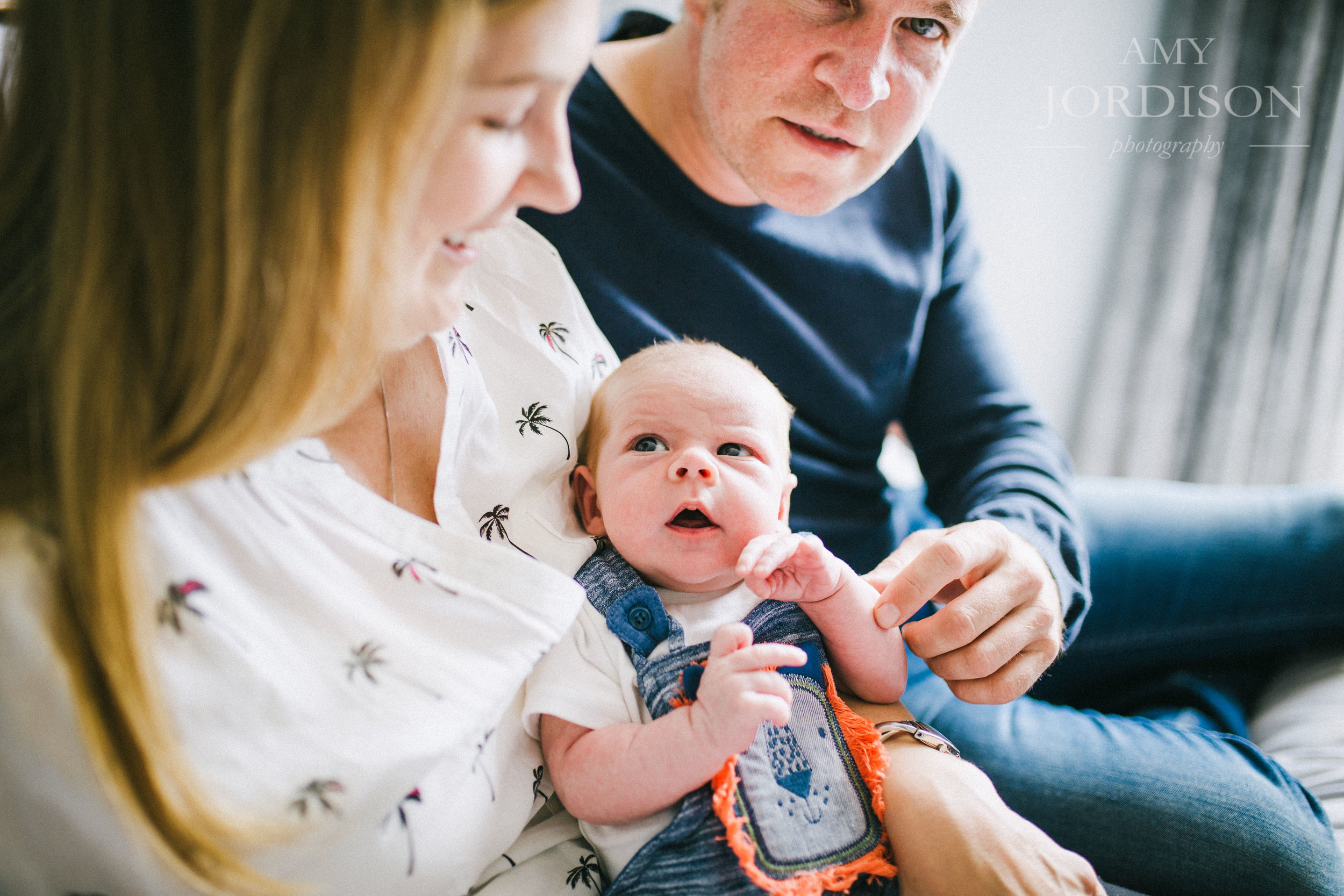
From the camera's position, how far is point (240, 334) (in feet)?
1.83

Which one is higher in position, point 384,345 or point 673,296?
point 673,296

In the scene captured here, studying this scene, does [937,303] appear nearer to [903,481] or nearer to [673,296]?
Result: [673,296]

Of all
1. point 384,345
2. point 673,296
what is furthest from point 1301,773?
point 384,345

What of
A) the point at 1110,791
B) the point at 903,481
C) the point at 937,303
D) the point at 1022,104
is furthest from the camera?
the point at 903,481

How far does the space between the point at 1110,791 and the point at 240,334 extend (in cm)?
118

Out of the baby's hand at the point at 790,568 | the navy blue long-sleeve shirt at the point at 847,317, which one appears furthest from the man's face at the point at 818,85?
the baby's hand at the point at 790,568

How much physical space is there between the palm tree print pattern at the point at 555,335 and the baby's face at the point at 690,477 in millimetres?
103

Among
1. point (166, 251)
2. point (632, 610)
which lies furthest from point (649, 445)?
point (166, 251)

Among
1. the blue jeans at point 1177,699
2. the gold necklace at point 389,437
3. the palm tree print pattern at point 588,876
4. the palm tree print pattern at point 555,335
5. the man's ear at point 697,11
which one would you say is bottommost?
the palm tree print pattern at point 588,876

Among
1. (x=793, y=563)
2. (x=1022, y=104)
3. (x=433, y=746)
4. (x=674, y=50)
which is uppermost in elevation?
(x=1022, y=104)

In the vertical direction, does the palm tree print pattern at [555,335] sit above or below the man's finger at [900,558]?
above

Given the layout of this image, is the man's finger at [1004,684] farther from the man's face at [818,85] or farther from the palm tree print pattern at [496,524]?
the man's face at [818,85]

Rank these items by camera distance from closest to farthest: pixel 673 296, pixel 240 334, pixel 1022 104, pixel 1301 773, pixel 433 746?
pixel 240 334 → pixel 433 746 → pixel 1301 773 → pixel 673 296 → pixel 1022 104

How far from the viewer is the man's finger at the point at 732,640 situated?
0.77 meters
